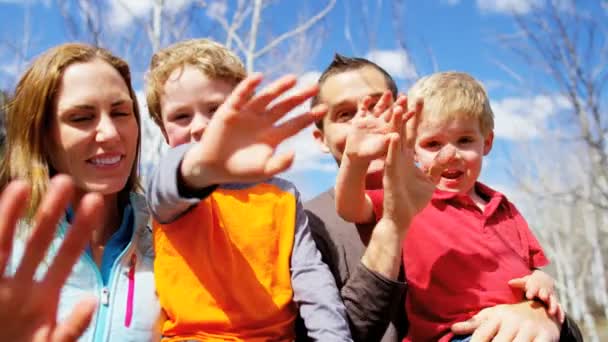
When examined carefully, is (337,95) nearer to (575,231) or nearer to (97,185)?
(97,185)

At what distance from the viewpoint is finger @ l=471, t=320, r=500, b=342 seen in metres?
1.45

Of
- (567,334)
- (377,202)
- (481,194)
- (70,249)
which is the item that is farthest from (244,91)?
(567,334)

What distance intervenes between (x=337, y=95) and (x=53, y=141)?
2.95 feet

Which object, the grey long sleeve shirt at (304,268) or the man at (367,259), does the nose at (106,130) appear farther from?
the man at (367,259)

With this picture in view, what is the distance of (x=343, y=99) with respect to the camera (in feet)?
5.99

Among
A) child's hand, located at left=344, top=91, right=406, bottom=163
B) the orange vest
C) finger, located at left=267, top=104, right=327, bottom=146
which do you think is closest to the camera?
finger, located at left=267, top=104, right=327, bottom=146

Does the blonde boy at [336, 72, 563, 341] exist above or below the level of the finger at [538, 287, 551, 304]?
above

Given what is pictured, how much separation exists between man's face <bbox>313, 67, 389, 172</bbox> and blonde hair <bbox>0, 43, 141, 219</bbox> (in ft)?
2.38

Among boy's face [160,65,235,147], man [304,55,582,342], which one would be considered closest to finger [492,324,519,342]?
man [304,55,582,342]

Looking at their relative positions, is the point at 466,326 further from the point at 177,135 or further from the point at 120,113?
the point at 120,113

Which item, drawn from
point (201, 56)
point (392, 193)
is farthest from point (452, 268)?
point (201, 56)

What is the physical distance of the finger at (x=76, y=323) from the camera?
79 centimetres

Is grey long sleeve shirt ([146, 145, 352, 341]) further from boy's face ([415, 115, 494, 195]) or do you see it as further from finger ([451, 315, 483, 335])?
boy's face ([415, 115, 494, 195])

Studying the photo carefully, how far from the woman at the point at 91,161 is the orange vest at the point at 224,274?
0.29 feet
